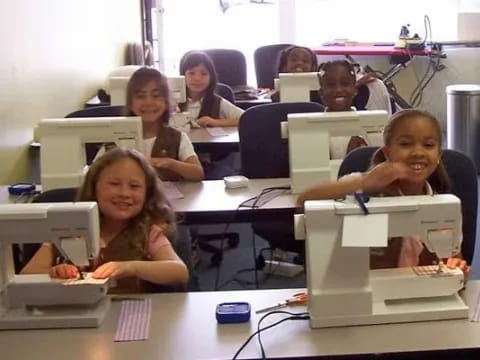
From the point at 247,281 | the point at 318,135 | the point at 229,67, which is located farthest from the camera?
the point at 229,67

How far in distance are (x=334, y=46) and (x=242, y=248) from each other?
10.1 ft

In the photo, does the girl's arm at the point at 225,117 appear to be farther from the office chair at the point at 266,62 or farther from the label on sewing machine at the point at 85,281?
the label on sewing machine at the point at 85,281

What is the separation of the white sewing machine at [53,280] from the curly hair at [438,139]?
783mm

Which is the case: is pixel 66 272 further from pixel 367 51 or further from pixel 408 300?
pixel 367 51

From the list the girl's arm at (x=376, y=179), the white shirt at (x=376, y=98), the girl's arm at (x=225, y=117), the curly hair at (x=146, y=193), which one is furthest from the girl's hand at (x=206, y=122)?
the girl's arm at (x=376, y=179)

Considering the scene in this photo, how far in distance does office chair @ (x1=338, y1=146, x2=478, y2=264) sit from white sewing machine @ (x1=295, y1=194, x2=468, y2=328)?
24.1 inches

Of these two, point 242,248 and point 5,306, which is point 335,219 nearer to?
point 5,306

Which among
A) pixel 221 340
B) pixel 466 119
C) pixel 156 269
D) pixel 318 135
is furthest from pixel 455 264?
pixel 466 119

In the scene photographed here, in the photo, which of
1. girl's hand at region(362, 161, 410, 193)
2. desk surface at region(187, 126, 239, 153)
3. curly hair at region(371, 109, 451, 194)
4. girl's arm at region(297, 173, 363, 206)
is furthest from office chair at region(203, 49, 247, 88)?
girl's hand at region(362, 161, 410, 193)

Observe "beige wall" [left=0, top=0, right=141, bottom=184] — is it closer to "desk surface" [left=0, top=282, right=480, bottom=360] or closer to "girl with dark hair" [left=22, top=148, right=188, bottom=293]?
"girl with dark hair" [left=22, top=148, right=188, bottom=293]

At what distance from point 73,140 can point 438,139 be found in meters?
1.25

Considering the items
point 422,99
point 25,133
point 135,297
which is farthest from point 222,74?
point 135,297

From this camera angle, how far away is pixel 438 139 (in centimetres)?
190

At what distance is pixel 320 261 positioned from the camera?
1570 millimetres
